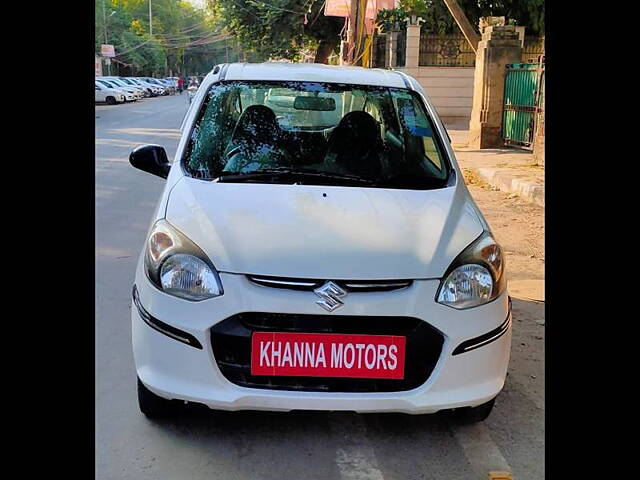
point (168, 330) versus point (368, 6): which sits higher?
point (368, 6)

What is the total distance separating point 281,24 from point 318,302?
30.0m

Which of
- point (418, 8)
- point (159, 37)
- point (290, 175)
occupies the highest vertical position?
point (159, 37)

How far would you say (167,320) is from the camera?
279 cm

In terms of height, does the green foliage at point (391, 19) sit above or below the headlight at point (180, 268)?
above

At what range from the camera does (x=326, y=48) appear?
110ft

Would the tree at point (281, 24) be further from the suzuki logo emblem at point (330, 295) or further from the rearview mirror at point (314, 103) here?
the suzuki logo emblem at point (330, 295)

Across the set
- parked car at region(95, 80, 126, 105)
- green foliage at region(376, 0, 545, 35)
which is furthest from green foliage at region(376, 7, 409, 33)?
parked car at region(95, 80, 126, 105)

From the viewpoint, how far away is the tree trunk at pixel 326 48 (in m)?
32.2

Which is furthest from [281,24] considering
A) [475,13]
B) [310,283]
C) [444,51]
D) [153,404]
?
[310,283]

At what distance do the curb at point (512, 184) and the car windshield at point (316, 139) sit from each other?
5.38 metres

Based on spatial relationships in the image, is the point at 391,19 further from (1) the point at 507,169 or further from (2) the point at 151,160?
(2) the point at 151,160

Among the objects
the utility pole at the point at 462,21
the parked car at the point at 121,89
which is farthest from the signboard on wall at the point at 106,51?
the utility pole at the point at 462,21

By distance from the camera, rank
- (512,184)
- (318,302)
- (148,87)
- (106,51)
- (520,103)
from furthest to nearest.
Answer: (106,51) < (148,87) < (520,103) < (512,184) < (318,302)
